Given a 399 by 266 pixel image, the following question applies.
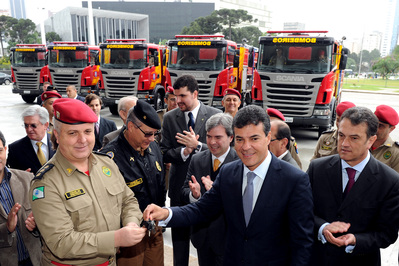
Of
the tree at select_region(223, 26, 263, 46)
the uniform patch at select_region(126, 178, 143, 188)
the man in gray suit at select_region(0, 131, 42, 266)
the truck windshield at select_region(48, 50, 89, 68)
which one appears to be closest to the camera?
the man in gray suit at select_region(0, 131, 42, 266)

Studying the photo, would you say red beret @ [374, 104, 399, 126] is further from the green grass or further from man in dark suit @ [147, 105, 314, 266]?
the green grass

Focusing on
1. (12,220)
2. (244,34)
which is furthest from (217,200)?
(244,34)

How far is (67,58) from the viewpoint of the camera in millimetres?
14898

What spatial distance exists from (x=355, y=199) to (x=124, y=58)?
12148 mm

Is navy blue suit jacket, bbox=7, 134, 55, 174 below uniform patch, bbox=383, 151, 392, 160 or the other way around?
below

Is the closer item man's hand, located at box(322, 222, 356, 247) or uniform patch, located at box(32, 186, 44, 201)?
uniform patch, located at box(32, 186, 44, 201)

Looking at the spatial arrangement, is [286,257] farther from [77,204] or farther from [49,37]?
[49,37]

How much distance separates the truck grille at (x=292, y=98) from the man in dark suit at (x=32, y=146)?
23.3ft

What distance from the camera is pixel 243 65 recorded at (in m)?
12.1

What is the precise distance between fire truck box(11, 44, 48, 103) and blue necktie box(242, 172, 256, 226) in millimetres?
16408

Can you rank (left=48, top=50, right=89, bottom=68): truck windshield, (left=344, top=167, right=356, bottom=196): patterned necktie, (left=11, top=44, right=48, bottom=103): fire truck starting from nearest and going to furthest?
(left=344, top=167, right=356, bottom=196): patterned necktie → (left=48, top=50, right=89, bottom=68): truck windshield → (left=11, top=44, right=48, bottom=103): fire truck

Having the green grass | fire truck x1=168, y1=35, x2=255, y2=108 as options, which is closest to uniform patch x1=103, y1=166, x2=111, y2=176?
fire truck x1=168, y1=35, x2=255, y2=108

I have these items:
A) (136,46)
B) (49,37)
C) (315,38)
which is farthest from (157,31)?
(315,38)

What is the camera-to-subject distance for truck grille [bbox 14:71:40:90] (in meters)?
16.0
